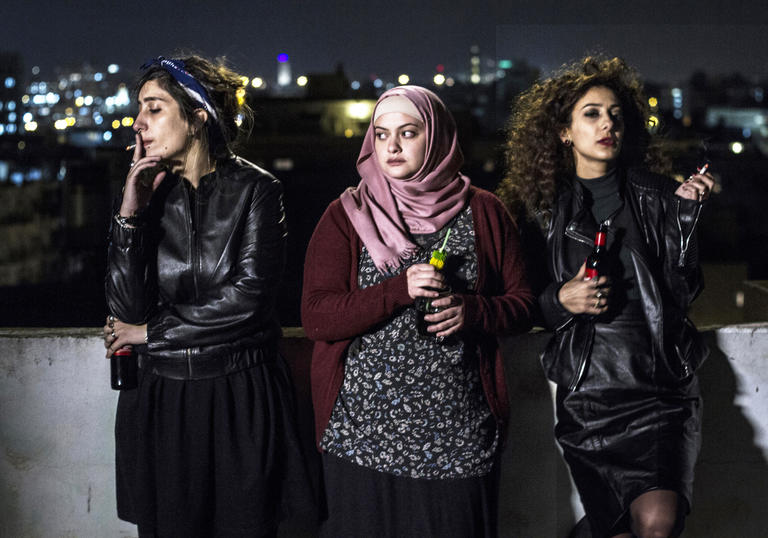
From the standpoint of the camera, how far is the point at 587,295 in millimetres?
3049

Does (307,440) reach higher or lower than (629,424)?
lower

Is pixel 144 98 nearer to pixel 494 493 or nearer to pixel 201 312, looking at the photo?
pixel 201 312

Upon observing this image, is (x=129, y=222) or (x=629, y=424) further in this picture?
(x=629, y=424)

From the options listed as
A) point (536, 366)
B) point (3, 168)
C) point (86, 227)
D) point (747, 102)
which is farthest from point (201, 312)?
point (747, 102)

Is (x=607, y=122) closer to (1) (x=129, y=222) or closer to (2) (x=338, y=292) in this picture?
(2) (x=338, y=292)

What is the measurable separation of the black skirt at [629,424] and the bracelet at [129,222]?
70.4 inches

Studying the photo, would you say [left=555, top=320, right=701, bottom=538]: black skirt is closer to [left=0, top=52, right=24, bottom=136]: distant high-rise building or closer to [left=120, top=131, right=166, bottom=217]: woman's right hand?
[left=120, top=131, right=166, bottom=217]: woman's right hand

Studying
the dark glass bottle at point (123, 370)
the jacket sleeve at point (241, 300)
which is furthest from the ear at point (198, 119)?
the dark glass bottle at point (123, 370)

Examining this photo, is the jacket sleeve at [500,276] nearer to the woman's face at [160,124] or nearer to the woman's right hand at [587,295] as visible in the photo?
the woman's right hand at [587,295]

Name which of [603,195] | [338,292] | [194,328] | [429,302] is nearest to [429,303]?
[429,302]

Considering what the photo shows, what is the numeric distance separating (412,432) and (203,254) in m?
1.00

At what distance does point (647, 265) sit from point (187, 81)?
187 centimetres

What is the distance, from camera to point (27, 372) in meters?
3.73

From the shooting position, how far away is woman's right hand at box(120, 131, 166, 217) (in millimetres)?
2980
